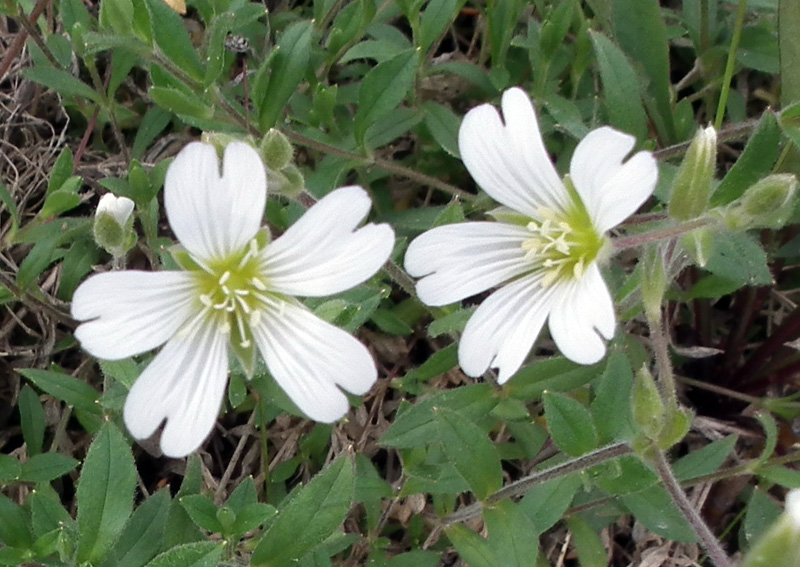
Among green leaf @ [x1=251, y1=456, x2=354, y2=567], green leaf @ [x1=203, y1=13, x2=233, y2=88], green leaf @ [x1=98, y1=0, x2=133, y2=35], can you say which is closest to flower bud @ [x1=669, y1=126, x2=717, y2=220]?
green leaf @ [x1=251, y1=456, x2=354, y2=567]

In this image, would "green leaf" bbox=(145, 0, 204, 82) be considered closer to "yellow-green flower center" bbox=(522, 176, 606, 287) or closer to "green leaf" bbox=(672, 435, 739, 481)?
"yellow-green flower center" bbox=(522, 176, 606, 287)

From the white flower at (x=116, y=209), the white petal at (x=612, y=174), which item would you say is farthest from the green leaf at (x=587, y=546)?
the white flower at (x=116, y=209)

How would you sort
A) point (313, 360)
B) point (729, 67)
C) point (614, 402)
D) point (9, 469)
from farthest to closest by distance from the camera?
point (729, 67) → point (9, 469) → point (614, 402) → point (313, 360)

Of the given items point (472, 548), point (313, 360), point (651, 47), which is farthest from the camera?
point (651, 47)

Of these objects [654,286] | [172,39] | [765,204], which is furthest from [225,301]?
[765,204]

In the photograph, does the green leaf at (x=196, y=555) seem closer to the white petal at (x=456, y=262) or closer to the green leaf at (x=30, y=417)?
the white petal at (x=456, y=262)

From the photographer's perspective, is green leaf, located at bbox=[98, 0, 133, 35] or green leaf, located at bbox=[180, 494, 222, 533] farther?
green leaf, located at bbox=[98, 0, 133, 35]

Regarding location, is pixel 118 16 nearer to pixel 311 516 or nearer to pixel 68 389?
pixel 68 389

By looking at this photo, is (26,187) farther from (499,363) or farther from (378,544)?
(499,363)
